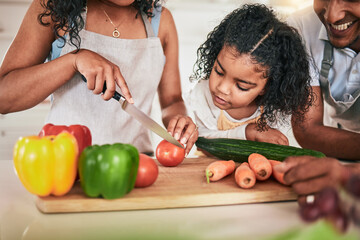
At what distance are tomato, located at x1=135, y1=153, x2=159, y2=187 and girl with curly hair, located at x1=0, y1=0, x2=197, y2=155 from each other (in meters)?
0.25

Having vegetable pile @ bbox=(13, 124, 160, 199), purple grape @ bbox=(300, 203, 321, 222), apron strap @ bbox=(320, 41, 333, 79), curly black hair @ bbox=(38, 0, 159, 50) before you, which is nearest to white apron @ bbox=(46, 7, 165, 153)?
curly black hair @ bbox=(38, 0, 159, 50)

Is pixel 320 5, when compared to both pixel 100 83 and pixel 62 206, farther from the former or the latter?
pixel 62 206

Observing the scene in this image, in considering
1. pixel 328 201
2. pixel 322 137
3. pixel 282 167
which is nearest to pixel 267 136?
pixel 322 137

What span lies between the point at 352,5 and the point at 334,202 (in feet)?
3.38

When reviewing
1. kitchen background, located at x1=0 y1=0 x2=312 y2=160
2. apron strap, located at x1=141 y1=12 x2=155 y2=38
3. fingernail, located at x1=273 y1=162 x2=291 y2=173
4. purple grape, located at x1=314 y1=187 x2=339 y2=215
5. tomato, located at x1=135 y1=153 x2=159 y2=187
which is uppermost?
purple grape, located at x1=314 y1=187 x2=339 y2=215

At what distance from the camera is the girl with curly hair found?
1.17m

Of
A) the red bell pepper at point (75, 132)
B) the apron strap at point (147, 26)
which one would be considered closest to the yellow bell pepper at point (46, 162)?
the red bell pepper at point (75, 132)

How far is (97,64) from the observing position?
104cm

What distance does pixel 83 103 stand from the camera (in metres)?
1.43

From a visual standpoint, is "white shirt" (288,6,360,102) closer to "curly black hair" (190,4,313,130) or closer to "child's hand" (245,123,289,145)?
"curly black hair" (190,4,313,130)

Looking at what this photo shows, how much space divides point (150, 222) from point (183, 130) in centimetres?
63

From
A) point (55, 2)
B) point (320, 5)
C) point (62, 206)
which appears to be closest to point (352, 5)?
point (320, 5)

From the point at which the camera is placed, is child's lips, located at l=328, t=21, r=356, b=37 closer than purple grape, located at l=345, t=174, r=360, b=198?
No

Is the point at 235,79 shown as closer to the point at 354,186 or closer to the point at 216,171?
the point at 216,171
